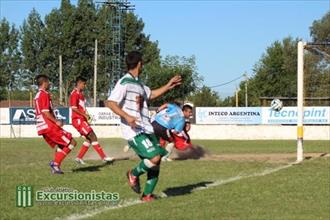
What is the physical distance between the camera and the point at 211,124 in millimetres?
39125

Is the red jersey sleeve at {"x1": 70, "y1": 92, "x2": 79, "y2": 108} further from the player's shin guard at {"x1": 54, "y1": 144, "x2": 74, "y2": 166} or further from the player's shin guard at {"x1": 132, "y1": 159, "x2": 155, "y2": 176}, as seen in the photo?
the player's shin guard at {"x1": 132, "y1": 159, "x2": 155, "y2": 176}

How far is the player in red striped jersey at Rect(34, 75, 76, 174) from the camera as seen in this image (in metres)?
12.2

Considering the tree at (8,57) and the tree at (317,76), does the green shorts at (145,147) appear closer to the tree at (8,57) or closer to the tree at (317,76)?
the tree at (317,76)

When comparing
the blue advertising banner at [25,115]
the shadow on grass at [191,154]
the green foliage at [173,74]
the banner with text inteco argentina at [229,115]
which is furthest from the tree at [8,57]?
the shadow on grass at [191,154]

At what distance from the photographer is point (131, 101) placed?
855 cm

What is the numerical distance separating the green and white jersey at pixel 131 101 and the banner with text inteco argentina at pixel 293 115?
1172 inches

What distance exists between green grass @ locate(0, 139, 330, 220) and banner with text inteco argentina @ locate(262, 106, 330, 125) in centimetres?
2244

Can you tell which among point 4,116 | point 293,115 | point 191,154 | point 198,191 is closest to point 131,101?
point 198,191

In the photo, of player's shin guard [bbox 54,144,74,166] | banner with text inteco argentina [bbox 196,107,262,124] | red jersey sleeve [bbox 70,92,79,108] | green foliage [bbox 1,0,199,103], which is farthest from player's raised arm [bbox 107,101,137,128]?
green foliage [bbox 1,0,199,103]

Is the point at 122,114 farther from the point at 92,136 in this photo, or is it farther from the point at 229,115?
the point at 229,115

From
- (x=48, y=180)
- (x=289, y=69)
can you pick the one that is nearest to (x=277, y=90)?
(x=289, y=69)

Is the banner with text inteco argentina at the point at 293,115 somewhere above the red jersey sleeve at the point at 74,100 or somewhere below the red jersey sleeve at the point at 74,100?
below

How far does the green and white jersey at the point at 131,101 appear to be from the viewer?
846 centimetres

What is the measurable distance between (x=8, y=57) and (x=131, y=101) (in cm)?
6934
